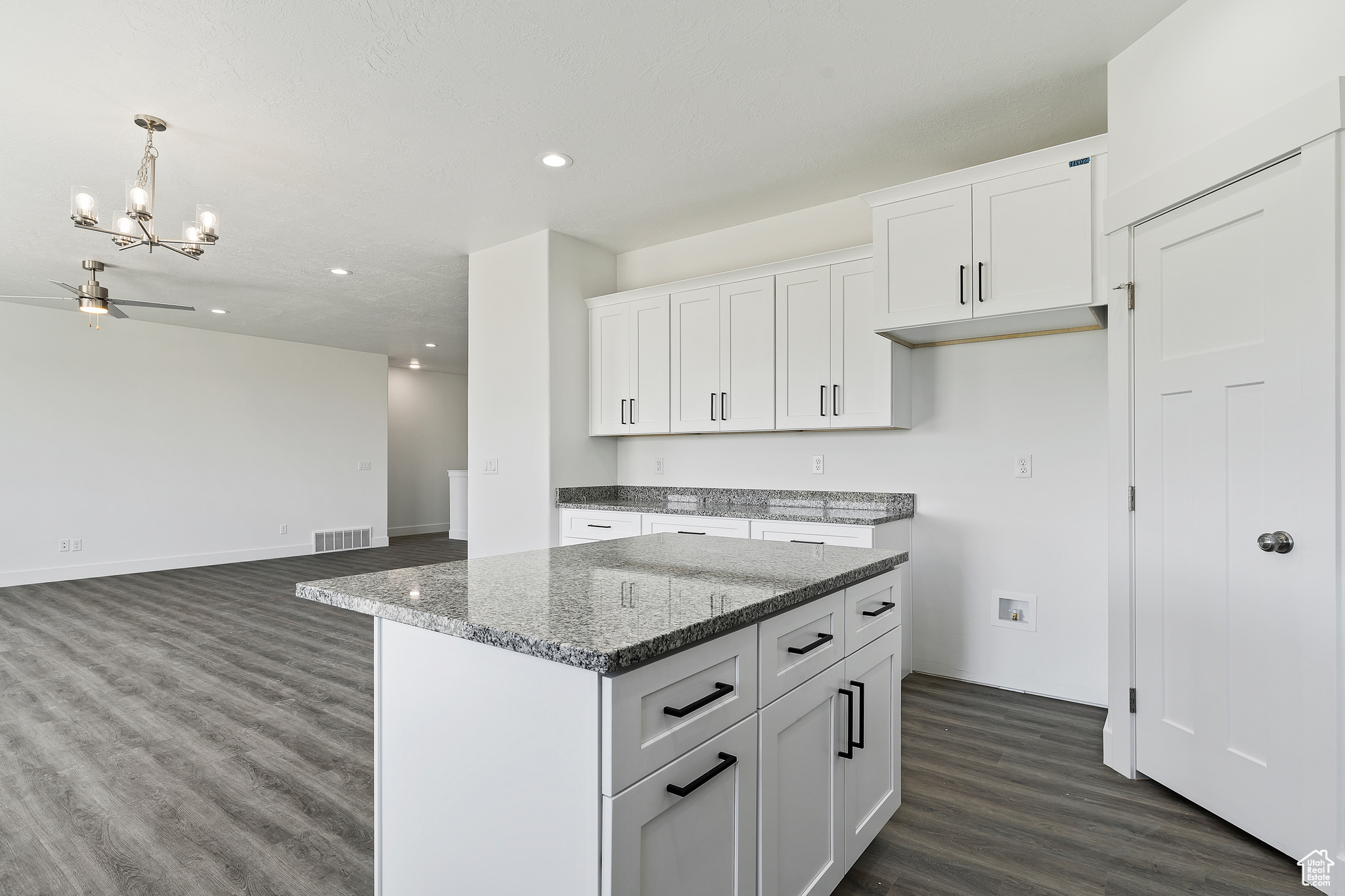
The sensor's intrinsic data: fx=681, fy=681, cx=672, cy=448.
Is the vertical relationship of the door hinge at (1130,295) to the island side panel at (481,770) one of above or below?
above

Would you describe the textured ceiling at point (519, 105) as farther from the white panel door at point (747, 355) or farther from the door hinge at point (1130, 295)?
the door hinge at point (1130, 295)

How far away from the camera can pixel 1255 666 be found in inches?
79.4

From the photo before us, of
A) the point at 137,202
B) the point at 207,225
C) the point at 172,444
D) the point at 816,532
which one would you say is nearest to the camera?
the point at 137,202

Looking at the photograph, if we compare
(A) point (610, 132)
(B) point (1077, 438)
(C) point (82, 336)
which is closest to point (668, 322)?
(A) point (610, 132)

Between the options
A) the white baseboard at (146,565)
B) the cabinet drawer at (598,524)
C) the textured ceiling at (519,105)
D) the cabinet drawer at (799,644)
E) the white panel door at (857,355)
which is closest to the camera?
the cabinet drawer at (799,644)

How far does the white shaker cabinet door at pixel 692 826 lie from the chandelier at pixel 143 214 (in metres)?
3.12

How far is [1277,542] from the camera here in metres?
1.94

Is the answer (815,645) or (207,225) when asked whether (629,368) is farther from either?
(815,645)

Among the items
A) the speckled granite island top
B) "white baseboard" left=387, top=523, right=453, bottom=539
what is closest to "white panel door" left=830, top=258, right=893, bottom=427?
the speckled granite island top

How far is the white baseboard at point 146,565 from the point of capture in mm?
6285

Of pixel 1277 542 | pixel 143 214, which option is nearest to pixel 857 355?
pixel 1277 542

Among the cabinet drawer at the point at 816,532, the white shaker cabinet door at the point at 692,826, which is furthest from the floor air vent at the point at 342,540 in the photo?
the white shaker cabinet door at the point at 692,826

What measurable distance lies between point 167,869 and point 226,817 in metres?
0.27

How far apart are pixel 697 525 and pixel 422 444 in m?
7.76
